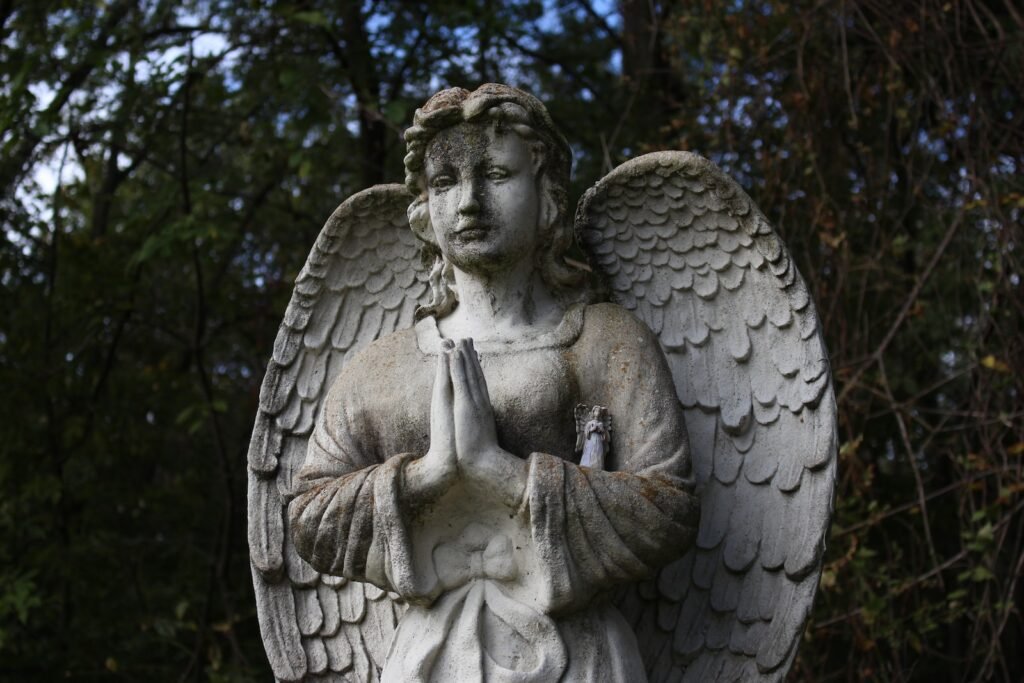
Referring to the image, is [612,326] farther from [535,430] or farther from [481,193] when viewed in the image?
[481,193]

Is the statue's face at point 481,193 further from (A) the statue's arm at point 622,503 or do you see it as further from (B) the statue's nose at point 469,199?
(A) the statue's arm at point 622,503

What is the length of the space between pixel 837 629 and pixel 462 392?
3.64 meters

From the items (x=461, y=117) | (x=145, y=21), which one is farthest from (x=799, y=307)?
(x=145, y=21)

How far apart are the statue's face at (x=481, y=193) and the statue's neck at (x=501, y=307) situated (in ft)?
0.26

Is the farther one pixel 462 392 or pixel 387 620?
pixel 387 620

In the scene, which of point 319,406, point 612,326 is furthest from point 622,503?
point 319,406

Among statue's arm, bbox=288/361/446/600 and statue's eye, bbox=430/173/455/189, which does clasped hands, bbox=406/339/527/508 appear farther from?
statue's eye, bbox=430/173/455/189

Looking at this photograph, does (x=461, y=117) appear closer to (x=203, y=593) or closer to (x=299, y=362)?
(x=299, y=362)

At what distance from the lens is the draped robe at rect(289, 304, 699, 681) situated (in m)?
3.48

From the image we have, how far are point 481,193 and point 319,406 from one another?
93cm

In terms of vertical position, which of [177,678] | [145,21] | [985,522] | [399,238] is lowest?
[177,678]

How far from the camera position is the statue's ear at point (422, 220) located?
3.95m

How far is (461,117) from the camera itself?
380 centimetres

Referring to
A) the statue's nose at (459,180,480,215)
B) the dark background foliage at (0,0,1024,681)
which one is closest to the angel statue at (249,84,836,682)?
the statue's nose at (459,180,480,215)
